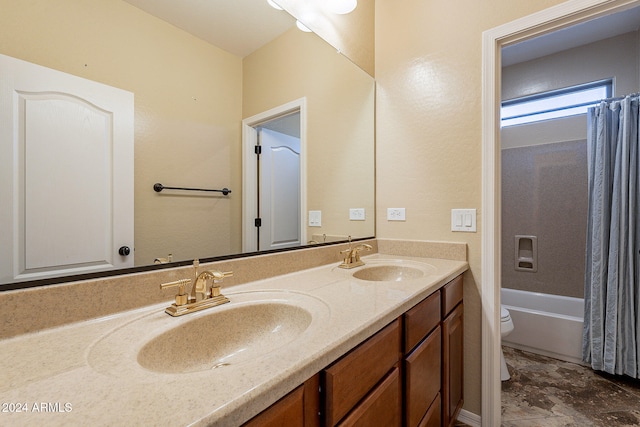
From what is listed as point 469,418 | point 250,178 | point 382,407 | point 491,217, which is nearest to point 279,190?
point 250,178

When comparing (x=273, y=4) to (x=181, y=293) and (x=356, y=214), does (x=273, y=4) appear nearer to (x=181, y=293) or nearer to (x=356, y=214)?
(x=356, y=214)

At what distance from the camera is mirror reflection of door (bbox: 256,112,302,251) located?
126 cm

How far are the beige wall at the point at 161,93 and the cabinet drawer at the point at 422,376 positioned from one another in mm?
775

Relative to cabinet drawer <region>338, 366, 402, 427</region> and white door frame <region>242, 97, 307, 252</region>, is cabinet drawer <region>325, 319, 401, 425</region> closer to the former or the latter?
cabinet drawer <region>338, 366, 402, 427</region>

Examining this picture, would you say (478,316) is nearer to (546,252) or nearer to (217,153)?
(217,153)

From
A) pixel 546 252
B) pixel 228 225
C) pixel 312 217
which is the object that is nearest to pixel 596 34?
pixel 546 252

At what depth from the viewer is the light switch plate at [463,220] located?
60.0 inches

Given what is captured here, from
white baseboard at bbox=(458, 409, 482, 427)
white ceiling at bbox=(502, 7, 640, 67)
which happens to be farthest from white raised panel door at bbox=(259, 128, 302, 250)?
white ceiling at bbox=(502, 7, 640, 67)

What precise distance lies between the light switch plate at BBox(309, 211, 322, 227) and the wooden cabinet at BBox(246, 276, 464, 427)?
0.69 meters

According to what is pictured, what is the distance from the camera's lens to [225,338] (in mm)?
797

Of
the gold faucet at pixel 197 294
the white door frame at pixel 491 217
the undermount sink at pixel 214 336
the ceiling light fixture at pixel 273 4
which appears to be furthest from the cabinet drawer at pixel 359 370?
the ceiling light fixture at pixel 273 4

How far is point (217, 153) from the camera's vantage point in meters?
1.08

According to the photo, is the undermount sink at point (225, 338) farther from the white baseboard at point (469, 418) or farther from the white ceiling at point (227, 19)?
the white baseboard at point (469, 418)

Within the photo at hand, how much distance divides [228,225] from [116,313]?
17.8 inches
